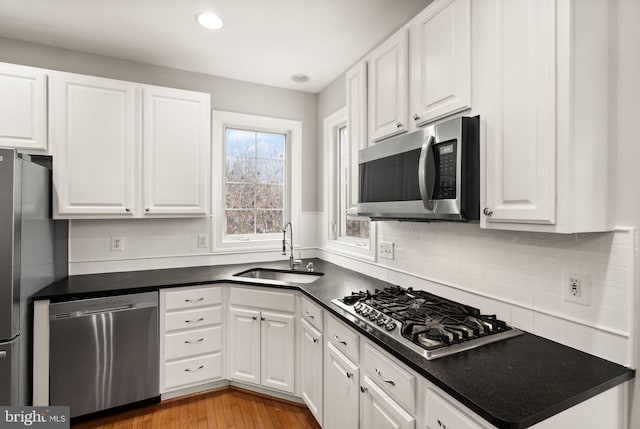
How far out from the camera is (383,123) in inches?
75.7

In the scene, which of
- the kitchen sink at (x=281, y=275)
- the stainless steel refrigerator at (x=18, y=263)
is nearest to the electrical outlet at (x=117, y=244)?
the stainless steel refrigerator at (x=18, y=263)

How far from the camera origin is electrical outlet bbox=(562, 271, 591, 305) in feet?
4.03

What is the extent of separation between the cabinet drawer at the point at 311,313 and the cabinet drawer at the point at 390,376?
1.64 feet

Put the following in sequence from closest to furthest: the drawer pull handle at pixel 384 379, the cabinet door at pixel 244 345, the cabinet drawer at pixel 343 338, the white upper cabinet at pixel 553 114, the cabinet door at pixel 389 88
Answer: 1. the white upper cabinet at pixel 553 114
2. the drawer pull handle at pixel 384 379
3. the cabinet drawer at pixel 343 338
4. the cabinet door at pixel 389 88
5. the cabinet door at pixel 244 345

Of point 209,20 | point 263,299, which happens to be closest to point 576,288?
point 263,299

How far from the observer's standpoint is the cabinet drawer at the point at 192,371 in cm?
238

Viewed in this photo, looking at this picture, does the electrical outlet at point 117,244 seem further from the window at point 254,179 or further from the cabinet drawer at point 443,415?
the cabinet drawer at point 443,415

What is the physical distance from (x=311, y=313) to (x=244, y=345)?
0.73m

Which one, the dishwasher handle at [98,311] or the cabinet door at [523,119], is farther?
the dishwasher handle at [98,311]

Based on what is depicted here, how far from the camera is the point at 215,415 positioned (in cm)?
228

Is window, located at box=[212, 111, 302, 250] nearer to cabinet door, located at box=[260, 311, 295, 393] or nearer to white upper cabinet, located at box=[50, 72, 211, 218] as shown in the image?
white upper cabinet, located at box=[50, 72, 211, 218]

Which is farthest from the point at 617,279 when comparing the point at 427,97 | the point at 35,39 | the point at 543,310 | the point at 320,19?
the point at 35,39

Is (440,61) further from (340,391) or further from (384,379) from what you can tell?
(340,391)

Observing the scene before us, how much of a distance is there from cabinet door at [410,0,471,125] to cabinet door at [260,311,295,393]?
1.64 m
